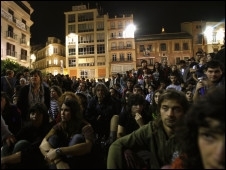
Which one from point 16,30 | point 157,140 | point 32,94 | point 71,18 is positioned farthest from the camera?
point 71,18

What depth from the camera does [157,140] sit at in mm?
2730

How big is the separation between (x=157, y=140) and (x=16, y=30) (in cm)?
3750

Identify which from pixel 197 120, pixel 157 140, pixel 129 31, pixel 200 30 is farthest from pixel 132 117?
pixel 200 30

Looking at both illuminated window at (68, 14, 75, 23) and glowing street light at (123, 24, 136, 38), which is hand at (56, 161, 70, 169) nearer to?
glowing street light at (123, 24, 136, 38)

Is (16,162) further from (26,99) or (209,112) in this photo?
(209,112)

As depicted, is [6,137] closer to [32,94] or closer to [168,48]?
[32,94]

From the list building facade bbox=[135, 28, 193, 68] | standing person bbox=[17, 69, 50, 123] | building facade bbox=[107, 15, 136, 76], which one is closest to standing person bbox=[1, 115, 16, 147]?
standing person bbox=[17, 69, 50, 123]

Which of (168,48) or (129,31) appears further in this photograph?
(129,31)

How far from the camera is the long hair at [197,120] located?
1.54 meters

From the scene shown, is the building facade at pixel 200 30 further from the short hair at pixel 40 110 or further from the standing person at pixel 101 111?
the short hair at pixel 40 110

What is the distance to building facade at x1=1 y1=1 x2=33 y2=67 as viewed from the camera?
32644 mm

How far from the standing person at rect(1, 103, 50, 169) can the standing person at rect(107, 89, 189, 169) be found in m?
1.58

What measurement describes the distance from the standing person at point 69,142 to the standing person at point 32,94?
1.71 m

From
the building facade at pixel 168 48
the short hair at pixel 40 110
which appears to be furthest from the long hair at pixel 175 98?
the building facade at pixel 168 48
